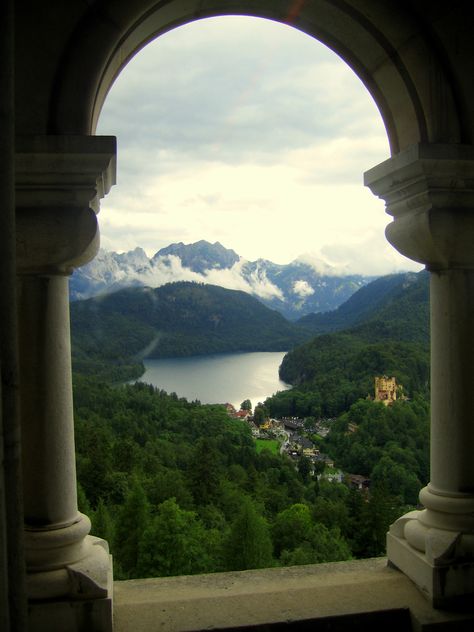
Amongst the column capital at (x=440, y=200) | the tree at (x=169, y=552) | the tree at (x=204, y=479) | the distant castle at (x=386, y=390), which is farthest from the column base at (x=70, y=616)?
the distant castle at (x=386, y=390)

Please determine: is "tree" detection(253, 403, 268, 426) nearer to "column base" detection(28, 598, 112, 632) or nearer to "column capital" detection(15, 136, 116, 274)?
"column base" detection(28, 598, 112, 632)

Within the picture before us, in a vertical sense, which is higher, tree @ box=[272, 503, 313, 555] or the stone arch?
the stone arch

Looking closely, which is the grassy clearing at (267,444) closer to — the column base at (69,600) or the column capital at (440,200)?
the column capital at (440,200)

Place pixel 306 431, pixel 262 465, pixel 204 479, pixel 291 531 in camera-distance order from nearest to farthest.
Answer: pixel 291 531, pixel 204 479, pixel 262 465, pixel 306 431

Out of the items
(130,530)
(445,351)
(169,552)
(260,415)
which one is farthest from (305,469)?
(445,351)

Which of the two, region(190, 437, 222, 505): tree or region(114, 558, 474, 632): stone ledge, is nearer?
region(114, 558, 474, 632): stone ledge

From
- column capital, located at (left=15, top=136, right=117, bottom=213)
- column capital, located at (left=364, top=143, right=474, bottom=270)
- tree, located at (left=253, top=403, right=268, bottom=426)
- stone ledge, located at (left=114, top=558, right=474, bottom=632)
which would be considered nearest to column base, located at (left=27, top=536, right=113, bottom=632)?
stone ledge, located at (left=114, top=558, right=474, bottom=632)

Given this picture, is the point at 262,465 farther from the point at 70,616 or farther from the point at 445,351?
the point at 70,616
